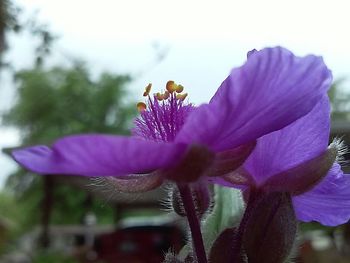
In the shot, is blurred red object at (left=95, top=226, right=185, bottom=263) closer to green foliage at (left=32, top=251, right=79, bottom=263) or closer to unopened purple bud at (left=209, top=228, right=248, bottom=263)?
green foliage at (left=32, top=251, right=79, bottom=263)

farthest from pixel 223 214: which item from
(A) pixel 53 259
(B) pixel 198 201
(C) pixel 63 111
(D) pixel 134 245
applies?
(C) pixel 63 111

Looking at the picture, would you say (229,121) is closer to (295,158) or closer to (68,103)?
(295,158)

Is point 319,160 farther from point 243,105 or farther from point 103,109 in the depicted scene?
point 103,109

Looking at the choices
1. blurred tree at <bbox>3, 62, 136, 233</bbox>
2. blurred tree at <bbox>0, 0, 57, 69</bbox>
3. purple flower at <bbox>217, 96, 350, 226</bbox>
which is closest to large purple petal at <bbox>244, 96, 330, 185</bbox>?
purple flower at <bbox>217, 96, 350, 226</bbox>

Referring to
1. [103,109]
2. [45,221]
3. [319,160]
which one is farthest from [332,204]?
[103,109]

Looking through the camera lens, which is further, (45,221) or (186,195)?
(45,221)

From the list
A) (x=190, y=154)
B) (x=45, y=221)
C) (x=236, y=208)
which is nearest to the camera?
(x=190, y=154)
